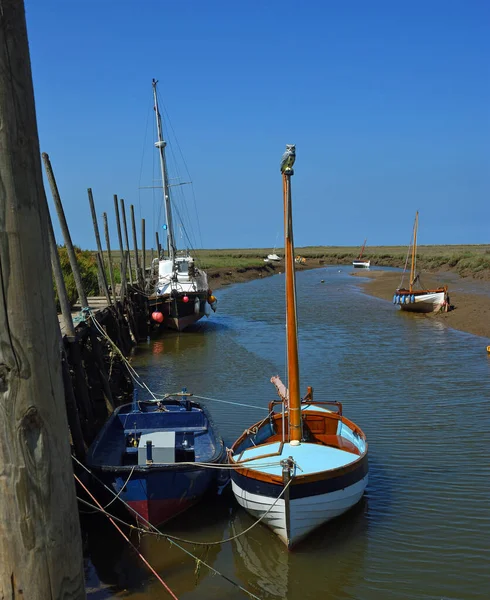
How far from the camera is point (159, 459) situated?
8.55 m

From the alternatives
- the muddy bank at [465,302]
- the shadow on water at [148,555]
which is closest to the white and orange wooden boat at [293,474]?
the shadow on water at [148,555]

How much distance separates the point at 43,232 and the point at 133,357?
72.4 ft

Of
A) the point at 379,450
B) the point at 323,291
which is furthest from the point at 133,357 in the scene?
the point at 323,291

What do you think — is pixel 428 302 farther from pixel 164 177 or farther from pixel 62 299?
pixel 62 299

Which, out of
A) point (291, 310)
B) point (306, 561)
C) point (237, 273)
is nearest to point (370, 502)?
point (306, 561)

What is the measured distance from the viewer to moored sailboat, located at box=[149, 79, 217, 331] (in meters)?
30.2

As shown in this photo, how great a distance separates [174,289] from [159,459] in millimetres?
22225

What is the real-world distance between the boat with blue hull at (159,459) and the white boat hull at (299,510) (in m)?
0.86

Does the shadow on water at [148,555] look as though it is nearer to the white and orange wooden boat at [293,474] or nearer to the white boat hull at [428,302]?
the white and orange wooden boat at [293,474]

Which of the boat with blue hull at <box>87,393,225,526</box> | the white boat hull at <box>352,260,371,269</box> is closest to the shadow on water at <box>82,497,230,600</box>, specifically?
the boat with blue hull at <box>87,393,225,526</box>

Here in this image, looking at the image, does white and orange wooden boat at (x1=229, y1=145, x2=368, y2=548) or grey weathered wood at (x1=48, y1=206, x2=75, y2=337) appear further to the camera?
grey weathered wood at (x1=48, y1=206, x2=75, y2=337)

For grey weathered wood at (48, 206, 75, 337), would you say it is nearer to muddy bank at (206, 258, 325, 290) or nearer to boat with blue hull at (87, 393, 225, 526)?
boat with blue hull at (87, 393, 225, 526)

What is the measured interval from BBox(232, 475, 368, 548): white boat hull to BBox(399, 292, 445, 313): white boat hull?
26913 millimetres

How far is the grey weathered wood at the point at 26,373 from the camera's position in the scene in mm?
2207
